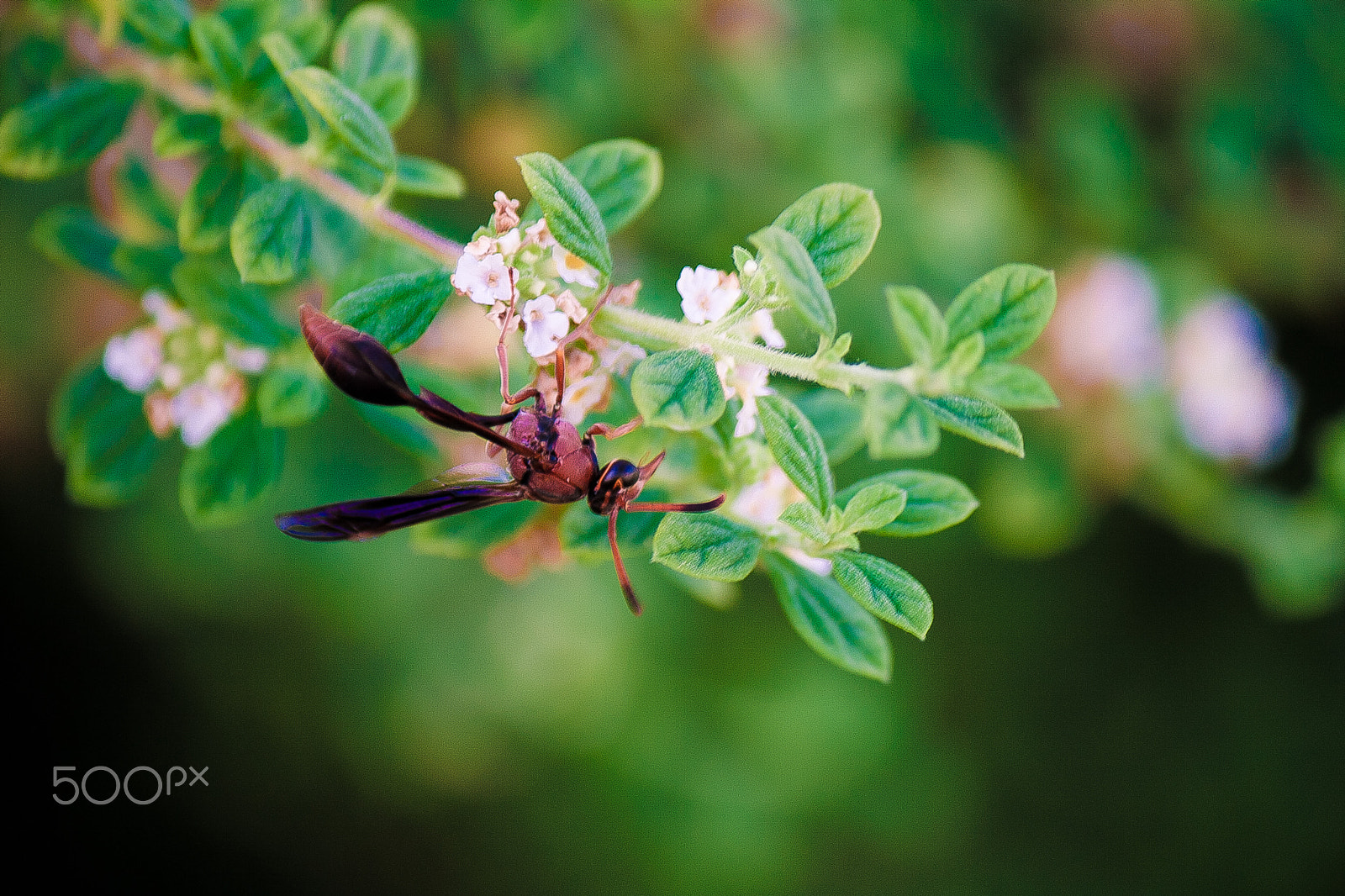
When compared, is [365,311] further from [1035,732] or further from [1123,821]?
[1123,821]

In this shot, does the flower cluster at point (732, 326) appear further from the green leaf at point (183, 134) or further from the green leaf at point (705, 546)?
the green leaf at point (183, 134)

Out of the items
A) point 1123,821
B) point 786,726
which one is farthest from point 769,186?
point 1123,821

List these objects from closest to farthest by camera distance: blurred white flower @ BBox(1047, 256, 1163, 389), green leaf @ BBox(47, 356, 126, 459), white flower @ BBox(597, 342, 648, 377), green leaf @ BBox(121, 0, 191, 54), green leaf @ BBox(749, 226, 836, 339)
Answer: green leaf @ BBox(749, 226, 836, 339) < white flower @ BBox(597, 342, 648, 377) < green leaf @ BBox(121, 0, 191, 54) < green leaf @ BBox(47, 356, 126, 459) < blurred white flower @ BBox(1047, 256, 1163, 389)

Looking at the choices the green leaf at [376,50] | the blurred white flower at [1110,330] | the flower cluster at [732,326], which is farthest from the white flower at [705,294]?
the blurred white flower at [1110,330]

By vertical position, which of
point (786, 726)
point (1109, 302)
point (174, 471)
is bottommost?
point (786, 726)

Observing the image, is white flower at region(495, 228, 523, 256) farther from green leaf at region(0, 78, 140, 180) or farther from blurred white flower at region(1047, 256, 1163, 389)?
blurred white flower at region(1047, 256, 1163, 389)

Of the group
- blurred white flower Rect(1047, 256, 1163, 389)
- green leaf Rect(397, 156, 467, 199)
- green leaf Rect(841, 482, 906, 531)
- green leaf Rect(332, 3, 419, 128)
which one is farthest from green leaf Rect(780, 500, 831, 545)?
blurred white flower Rect(1047, 256, 1163, 389)
